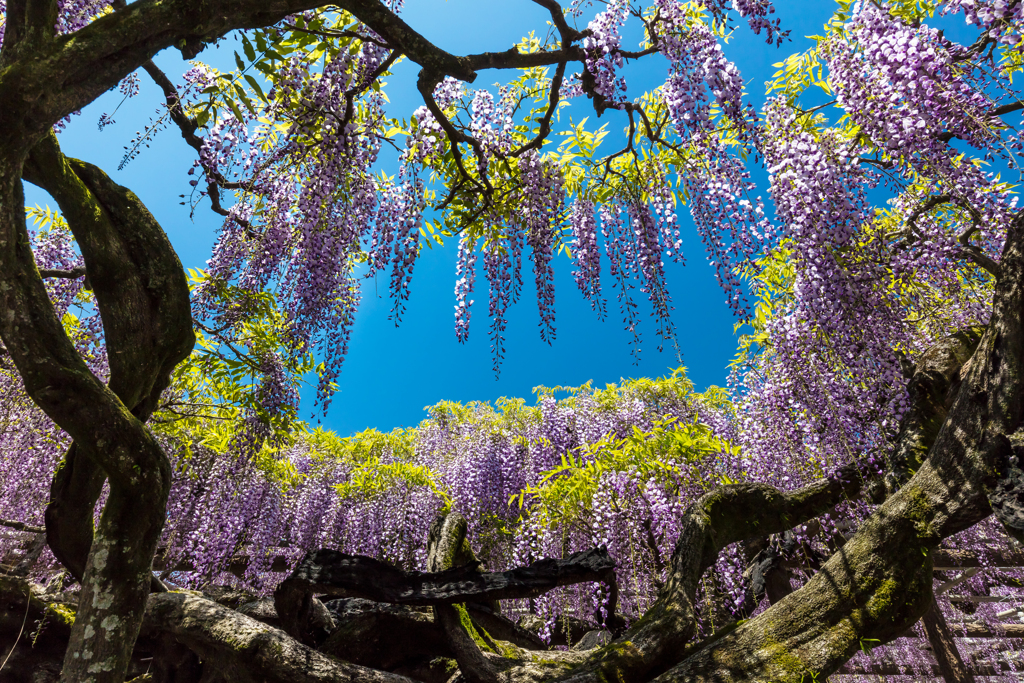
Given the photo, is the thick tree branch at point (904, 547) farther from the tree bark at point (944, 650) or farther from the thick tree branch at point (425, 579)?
the tree bark at point (944, 650)

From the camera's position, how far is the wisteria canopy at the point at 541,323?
252 cm

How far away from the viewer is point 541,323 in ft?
14.7

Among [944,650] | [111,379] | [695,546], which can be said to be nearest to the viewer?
[111,379]

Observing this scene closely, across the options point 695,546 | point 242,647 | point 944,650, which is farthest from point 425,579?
point 944,650

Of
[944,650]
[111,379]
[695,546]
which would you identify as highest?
[111,379]

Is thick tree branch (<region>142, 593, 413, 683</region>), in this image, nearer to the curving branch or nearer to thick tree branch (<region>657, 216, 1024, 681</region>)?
the curving branch

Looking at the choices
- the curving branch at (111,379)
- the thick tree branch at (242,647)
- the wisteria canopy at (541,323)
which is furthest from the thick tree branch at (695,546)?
the curving branch at (111,379)

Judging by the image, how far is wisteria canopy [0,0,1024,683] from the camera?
2.52 meters

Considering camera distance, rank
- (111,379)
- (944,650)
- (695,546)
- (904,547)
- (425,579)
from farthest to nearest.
→ (944,650) → (695,546) → (425,579) → (904,547) → (111,379)

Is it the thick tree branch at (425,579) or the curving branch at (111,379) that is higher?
the curving branch at (111,379)

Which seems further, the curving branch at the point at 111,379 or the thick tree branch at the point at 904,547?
the thick tree branch at the point at 904,547

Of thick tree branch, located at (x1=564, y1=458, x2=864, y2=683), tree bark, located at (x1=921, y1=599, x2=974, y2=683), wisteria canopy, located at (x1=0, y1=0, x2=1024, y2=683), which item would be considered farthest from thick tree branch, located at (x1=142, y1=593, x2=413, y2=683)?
tree bark, located at (x1=921, y1=599, x2=974, y2=683)

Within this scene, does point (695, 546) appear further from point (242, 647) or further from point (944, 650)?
point (944, 650)

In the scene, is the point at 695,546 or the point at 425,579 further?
the point at 695,546
